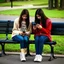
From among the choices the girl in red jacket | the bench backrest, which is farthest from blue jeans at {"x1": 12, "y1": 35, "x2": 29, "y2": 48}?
the bench backrest

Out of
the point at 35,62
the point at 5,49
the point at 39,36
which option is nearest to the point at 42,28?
the point at 39,36

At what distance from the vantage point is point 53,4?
1489 centimetres

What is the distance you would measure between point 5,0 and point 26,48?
5434 mm

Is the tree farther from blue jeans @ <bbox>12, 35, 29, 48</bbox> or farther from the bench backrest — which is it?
blue jeans @ <bbox>12, 35, 29, 48</bbox>

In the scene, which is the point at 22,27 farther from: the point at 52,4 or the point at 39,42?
the point at 52,4

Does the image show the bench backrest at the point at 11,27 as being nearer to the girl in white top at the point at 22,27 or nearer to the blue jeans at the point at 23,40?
the girl in white top at the point at 22,27

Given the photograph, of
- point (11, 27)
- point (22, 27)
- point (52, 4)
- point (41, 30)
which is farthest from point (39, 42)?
point (52, 4)

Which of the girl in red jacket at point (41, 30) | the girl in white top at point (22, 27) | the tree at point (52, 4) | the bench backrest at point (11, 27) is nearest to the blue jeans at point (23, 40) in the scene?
the girl in white top at point (22, 27)

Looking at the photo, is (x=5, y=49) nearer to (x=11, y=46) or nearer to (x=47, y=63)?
(x=11, y=46)

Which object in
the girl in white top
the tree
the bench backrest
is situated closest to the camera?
the girl in white top

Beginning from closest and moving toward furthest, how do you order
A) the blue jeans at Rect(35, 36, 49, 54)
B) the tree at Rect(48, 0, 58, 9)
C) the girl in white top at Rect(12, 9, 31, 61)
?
1. the blue jeans at Rect(35, 36, 49, 54)
2. the girl in white top at Rect(12, 9, 31, 61)
3. the tree at Rect(48, 0, 58, 9)

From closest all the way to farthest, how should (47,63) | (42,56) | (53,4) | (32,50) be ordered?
(47,63) < (42,56) < (32,50) < (53,4)

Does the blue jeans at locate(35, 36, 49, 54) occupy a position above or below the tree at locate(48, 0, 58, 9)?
above

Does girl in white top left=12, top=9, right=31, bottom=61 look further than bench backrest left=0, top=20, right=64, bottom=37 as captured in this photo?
No
